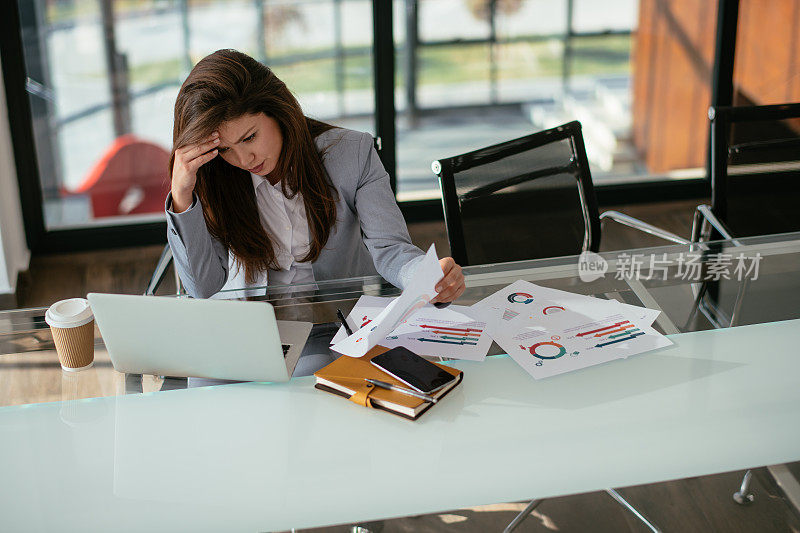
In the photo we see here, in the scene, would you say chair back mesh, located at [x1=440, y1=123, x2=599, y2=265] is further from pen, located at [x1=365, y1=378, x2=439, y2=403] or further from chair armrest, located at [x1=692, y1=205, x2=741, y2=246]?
pen, located at [x1=365, y1=378, x2=439, y2=403]

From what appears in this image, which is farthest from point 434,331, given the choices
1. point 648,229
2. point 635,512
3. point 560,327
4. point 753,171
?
point 753,171

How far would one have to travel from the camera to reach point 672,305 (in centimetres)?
186

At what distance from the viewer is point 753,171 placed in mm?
2553

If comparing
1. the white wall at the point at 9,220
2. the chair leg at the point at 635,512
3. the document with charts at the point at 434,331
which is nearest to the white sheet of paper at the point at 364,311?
the document with charts at the point at 434,331

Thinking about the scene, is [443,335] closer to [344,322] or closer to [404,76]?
[344,322]

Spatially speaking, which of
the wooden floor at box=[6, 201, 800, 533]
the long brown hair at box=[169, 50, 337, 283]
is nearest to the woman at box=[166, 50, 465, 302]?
the long brown hair at box=[169, 50, 337, 283]

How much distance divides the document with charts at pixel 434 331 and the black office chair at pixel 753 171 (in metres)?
1.06

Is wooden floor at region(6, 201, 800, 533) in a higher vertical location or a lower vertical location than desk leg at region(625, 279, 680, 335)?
lower

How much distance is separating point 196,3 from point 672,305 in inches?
113

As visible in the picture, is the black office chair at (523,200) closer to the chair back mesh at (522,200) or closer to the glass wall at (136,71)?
the chair back mesh at (522,200)

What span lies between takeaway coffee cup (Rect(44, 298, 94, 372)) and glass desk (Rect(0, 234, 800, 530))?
3cm

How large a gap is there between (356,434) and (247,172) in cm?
88

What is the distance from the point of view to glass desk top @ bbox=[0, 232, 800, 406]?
165 cm

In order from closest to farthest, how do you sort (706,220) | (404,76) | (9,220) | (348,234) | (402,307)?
(402,307) < (348,234) < (706,220) < (9,220) < (404,76)
